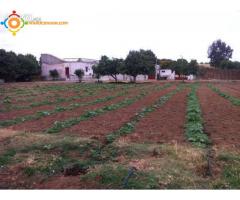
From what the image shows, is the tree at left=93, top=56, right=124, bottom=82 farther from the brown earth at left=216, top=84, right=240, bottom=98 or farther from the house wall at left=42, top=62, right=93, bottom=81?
the brown earth at left=216, top=84, right=240, bottom=98

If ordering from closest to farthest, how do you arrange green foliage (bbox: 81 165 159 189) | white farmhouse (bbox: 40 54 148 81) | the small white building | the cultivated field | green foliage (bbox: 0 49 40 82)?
green foliage (bbox: 81 165 159 189)
the cultivated field
green foliage (bbox: 0 49 40 82)
white farmhouse (bbox: 40 54 148 81)
the small white building

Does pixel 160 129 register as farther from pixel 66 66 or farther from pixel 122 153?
pixel 66 66

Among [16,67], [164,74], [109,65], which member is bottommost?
[164,74]

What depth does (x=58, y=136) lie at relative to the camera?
820cm

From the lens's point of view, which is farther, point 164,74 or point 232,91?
point 164,74

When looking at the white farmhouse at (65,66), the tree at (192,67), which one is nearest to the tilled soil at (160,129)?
the tree at (192,67)

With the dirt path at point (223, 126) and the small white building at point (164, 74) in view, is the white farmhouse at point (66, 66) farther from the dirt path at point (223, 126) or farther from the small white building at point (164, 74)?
the dirt path at point (223, 126)

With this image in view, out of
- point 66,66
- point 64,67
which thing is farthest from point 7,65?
point 66,66

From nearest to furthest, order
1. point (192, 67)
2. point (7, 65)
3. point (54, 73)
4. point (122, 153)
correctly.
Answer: point (122, 153) < point (7, 65) < point (192, 67) < point (54, 73)

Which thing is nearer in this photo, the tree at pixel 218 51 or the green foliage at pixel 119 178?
the green foliage at pixel 119 178

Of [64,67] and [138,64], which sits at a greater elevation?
[138,64]

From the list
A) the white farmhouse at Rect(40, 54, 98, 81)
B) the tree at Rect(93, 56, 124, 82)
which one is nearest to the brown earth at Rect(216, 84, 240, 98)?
the tree at Rect(93, 56, 124, 82)

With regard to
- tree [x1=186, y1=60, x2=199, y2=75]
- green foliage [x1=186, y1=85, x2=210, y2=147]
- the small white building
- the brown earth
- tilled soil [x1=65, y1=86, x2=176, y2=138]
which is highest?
tree [x1=186, y1=60, x2=199, y2=75]

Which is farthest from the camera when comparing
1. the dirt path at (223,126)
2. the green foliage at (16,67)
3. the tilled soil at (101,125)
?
the green foliage at (16,67)
